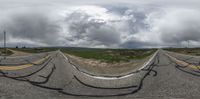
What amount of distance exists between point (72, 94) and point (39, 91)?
1640mm

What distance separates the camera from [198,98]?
1435cm

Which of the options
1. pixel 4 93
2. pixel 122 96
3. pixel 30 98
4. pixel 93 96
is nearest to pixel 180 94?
pixel 122 96

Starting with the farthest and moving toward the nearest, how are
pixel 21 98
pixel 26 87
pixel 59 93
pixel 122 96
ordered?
pixel 26 87 < pixel 59 93 < pixel 122 96 < pixel 21 98

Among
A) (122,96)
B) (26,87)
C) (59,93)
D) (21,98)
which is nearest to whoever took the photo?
(21,98)

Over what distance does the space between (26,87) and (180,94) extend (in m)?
7.17

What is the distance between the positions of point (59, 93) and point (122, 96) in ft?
9.57

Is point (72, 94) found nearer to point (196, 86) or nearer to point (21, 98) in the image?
point (21, 98)

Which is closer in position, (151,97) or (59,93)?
(151,97)

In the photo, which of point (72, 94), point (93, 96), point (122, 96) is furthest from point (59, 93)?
point (122, 96)

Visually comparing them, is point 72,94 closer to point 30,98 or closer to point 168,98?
point 30,98

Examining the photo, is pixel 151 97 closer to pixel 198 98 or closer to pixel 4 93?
pixel 198 98

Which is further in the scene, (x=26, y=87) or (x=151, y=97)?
(x=26, y=87)

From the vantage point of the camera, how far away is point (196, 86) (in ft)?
60.6

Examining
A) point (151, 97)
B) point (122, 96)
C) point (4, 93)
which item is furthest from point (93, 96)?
point (4, 93)
